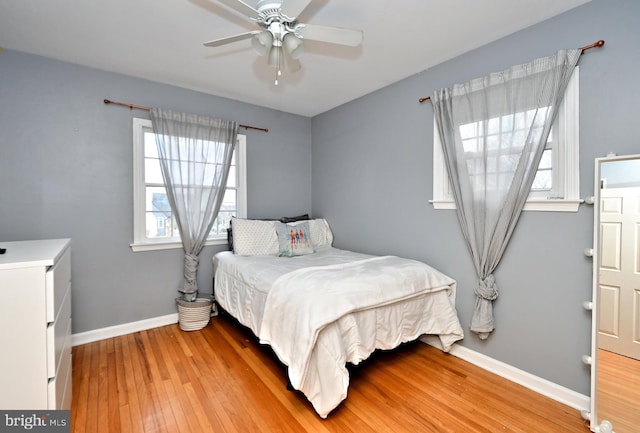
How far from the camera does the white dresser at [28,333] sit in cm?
116

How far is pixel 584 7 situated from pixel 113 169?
3808 millimetres

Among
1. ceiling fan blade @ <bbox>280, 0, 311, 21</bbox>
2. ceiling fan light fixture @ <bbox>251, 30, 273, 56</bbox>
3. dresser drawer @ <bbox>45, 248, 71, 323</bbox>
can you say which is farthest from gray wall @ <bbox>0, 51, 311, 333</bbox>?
ceiling fan blade @ <bbox>280, 0, 311, 21</bbox>

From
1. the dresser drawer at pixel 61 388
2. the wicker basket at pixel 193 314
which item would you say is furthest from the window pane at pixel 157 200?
the dresser drawer at pixel 61 388

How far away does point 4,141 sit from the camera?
7.43 feet

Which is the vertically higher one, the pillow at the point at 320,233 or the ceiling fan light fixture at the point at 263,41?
the ceiling fan light fixture at the point at 263,41

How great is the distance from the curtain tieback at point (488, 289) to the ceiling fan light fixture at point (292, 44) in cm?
211

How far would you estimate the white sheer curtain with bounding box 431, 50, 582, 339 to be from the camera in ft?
6.16

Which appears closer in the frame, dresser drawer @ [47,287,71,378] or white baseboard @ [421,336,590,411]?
dresser drawer @ [47,287,71,378]

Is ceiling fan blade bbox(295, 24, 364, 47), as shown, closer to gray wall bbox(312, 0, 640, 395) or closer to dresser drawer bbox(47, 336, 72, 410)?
gray wall bbox(312, 0, 640, 395)

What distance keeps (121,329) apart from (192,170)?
170 cm

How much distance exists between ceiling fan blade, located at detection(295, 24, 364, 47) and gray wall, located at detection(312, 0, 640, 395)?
1.13 metres

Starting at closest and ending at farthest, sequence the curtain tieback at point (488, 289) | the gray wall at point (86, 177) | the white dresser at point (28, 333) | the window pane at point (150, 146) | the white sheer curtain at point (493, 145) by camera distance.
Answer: the white dresser at point (28, 333)
the white sheer curtain at point (493, 145)
the curtain tieback at point (488, 289)
the gray wall at point (86, 177)
the window pane at point (150, 146)

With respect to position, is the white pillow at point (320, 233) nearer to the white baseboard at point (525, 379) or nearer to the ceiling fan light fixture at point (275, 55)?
the white baseboard at point (525, 379)

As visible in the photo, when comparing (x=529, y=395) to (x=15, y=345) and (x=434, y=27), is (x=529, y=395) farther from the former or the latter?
(x=15, y=345)
